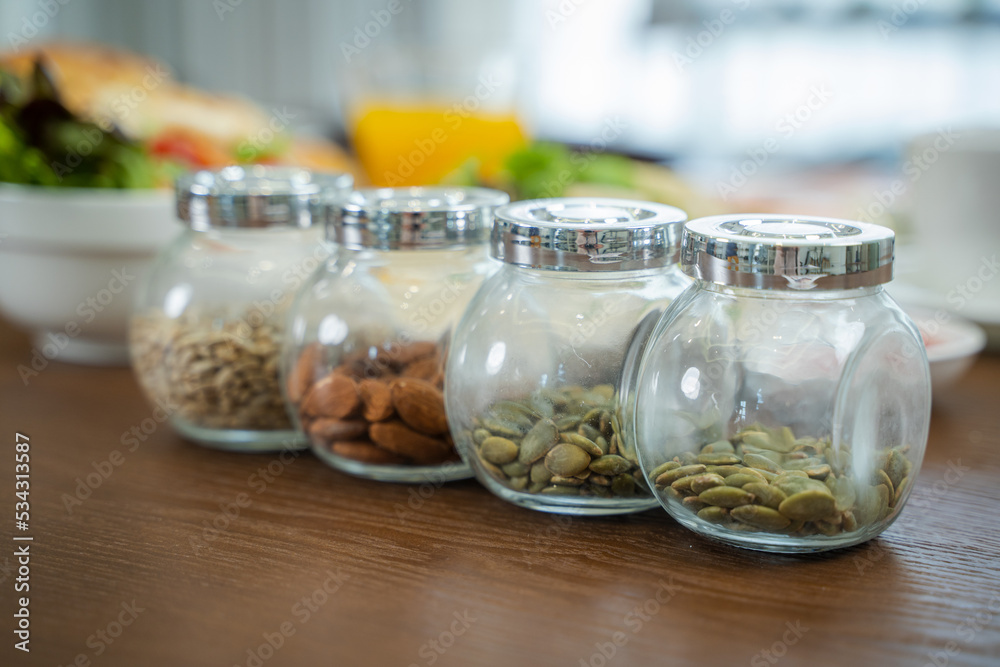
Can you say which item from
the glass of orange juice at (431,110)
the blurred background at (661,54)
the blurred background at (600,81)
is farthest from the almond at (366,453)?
the blurred background at (661,54)

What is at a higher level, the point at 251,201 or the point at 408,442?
the point at 251,201

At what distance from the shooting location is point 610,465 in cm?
57

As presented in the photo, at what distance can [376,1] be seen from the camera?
15.4ft

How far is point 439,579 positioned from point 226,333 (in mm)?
292

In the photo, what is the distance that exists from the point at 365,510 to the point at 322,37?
4.48 meters

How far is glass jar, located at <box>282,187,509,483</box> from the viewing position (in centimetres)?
63

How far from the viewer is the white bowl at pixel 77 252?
897mm

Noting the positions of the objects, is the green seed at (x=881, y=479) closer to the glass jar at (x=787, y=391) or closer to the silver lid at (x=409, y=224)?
the glass jar at (x=787, y=391)

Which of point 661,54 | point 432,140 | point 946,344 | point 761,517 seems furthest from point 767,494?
point 661,54

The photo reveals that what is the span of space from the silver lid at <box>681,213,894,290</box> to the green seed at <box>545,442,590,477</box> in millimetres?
125

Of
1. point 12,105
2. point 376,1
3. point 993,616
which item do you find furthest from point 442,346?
point 376,1

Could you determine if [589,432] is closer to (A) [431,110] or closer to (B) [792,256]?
(B) [792,256]

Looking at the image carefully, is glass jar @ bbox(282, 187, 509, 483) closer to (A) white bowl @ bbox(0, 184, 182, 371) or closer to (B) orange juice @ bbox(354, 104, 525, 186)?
(A) white bowl @ bbox(0, 184, 182, 371)

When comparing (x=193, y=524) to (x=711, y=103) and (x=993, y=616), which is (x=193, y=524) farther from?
(x=711, y=103)
